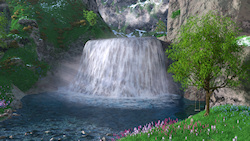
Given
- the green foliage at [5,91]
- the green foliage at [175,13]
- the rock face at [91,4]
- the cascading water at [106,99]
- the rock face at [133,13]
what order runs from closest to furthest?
1. the cascading water at [106,99]
2. the green foliage at [5,91]
3. the green foliage at [175,13]
4. the rock face at [91,4]
5. the rock face at [133,13]

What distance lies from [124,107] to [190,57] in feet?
33.5

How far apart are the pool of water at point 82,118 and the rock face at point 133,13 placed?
400 ft

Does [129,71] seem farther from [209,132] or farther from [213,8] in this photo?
[209,132]

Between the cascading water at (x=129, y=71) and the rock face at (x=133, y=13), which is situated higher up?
the rock face at (x=133, y=13)

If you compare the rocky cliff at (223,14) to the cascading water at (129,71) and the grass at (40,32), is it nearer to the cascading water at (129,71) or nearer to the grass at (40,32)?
the cascading water at (129,71)

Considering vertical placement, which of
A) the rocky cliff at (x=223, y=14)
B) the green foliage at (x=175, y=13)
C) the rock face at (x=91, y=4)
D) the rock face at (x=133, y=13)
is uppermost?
the rock face at (x=133, y=13)

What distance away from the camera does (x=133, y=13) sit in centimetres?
14700

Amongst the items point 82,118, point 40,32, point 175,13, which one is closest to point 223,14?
point 175,13

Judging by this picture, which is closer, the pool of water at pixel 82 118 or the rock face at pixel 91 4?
the pool of water at pixel 82 118

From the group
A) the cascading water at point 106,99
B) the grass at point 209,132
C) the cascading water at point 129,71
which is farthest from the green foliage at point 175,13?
the grass at point 209,132

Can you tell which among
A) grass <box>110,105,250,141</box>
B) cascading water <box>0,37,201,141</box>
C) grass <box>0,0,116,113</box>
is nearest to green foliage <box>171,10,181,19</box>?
cascading water <box>0,37,201,141</box>

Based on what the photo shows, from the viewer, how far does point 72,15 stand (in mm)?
45906

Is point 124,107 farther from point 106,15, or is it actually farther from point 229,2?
point 106,15

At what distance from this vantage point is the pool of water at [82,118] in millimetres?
11727
